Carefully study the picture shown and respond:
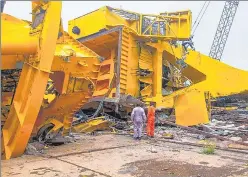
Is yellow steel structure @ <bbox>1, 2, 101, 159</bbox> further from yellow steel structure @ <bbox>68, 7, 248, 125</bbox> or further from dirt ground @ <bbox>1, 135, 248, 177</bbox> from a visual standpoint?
yellow steel structure @ <bbox>68, 7, 248, 125</bbox>

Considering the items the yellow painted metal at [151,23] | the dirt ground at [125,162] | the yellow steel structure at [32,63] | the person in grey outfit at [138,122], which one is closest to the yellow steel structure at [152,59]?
the yellow painted metal at [151,23]

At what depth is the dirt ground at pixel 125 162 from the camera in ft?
16.3

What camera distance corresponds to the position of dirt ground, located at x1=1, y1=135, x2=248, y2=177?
4.96 m

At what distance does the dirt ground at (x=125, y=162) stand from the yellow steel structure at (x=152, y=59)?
408 cm

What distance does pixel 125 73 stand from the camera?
466 inches

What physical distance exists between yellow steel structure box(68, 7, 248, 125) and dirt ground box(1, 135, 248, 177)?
4085 mm

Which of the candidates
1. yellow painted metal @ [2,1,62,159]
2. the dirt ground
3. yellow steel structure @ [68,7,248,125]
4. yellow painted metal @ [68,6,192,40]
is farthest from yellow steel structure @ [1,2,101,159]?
yellow painted metal @ [68,6,192,40]

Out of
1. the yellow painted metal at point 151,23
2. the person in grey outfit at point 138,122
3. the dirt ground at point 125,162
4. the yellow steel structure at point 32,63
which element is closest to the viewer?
the dirt ground at point 125,162

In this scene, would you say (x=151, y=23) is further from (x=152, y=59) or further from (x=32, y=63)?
(x=32, y=63)

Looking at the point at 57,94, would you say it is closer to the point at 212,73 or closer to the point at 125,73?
the point at 125,73

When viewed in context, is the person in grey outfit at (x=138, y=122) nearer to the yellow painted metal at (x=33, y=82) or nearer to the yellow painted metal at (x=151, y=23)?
the yellow painted metal at (x=33, y=82)

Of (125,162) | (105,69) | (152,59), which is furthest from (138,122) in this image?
(152,59)

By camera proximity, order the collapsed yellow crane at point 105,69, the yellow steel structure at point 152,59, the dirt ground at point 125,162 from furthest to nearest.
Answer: the yellow steel structure at point 152,59
the collapsed yellow crane at point 105,69
the dirt ground at point 125,162

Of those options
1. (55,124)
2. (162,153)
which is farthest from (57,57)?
(162,153)
